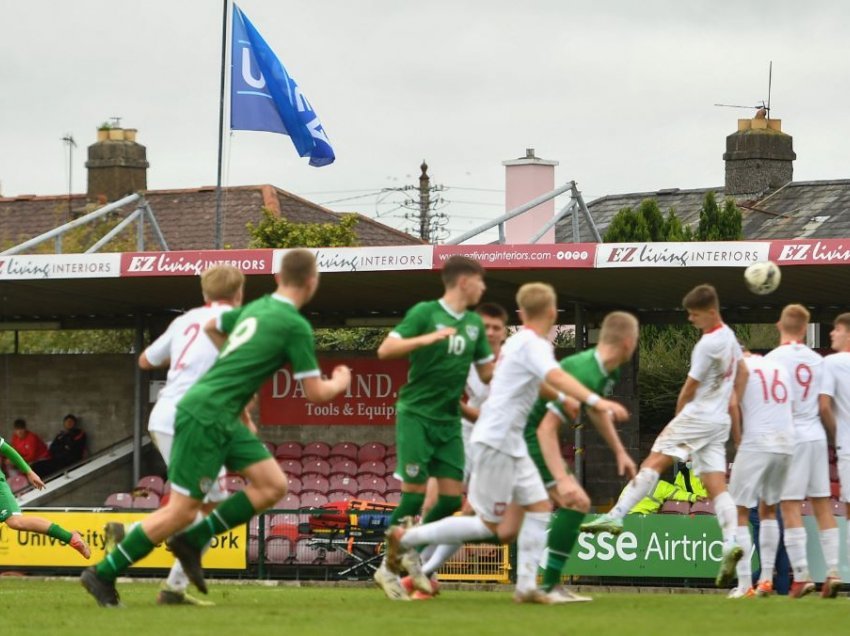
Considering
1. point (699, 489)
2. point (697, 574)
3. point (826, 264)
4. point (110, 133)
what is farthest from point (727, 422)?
point (110, 133)

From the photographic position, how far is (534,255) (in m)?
21.1

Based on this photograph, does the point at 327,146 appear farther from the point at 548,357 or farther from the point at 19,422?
the point at 548,357

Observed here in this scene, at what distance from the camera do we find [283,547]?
65.7ft

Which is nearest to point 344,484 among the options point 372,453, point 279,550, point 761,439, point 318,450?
point 372,453

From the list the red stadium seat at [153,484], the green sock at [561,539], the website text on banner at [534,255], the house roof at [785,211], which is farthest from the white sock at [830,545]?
the house roof at [785,211]

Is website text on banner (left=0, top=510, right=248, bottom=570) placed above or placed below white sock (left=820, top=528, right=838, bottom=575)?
below

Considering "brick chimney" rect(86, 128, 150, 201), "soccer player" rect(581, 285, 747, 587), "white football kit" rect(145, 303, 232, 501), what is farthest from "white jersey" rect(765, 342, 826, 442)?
"brick chimney" rect(86, 128, 150, 201)

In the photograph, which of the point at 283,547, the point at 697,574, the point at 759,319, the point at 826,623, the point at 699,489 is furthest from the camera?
the point at 759,319

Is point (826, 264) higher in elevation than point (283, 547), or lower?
higher

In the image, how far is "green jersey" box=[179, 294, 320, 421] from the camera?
981 centimetres

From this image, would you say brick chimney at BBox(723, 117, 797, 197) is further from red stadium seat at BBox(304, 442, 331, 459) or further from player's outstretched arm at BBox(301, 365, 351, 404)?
player's outstretched arm at BBox(301, 365, 351, 404)

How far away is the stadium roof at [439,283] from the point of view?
67.5 ft

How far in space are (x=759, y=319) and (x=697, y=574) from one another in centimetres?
828

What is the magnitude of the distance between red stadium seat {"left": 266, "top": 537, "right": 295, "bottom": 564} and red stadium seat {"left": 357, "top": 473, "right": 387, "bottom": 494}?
4.18 meters
